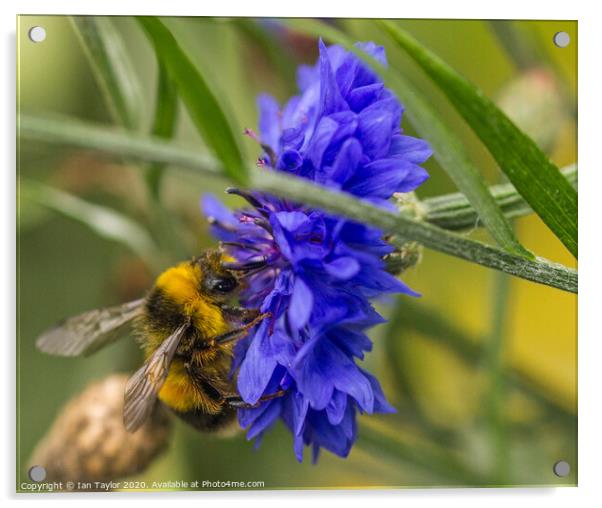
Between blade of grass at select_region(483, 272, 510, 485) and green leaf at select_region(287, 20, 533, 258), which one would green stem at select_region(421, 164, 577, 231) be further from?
blade of grass at select_region(483, 272, 510, 485)

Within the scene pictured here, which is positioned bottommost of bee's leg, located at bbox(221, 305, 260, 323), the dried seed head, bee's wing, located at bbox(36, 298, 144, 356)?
the dried seed head

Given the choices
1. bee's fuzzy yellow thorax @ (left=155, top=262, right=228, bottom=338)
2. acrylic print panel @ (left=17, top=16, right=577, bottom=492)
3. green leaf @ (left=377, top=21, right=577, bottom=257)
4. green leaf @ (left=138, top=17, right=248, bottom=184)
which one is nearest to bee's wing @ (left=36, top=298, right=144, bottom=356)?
acrylic print panel @ (left=17, top=16, right=577, bottom=492)

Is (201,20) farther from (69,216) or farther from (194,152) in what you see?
(194,152)

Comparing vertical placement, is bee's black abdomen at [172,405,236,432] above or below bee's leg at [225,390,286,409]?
below

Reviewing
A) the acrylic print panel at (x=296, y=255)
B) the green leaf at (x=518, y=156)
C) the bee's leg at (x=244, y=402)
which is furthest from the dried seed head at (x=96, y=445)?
the green leaf at (x=518, y=156)

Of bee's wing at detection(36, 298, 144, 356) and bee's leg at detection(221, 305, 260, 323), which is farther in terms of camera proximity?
bee's wing at detection(36, 298, 144, 356)

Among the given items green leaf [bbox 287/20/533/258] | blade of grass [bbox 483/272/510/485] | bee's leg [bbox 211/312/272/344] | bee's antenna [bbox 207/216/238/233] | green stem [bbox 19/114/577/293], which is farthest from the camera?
blade of grass [bbox 483/272/510/485]
